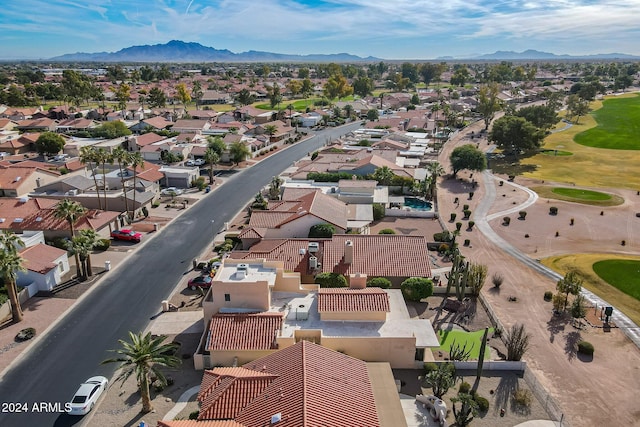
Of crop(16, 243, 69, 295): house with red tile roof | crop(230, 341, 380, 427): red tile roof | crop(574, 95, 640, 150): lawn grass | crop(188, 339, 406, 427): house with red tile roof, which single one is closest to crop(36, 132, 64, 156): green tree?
crop(16, 243, 69, 295): house with red tile roof

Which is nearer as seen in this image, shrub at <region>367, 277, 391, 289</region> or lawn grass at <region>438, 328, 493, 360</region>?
lawn grass at <region>438, 328, 493, 360</region>

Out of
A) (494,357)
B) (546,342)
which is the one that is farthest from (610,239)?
(494,357)

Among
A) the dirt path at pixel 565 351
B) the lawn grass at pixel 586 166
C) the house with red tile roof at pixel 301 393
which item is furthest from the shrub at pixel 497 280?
the lawn grass at pixel 586 166

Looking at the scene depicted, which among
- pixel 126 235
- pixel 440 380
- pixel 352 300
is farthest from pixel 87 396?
pixel 126 235

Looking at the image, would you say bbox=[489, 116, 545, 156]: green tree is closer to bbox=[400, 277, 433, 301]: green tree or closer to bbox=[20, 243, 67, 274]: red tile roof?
bbox=[400, 277, 433, 301]: green tree

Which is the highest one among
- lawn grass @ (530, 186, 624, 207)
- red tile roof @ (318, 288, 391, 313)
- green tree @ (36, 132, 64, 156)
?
green tree @ (36, 132, 64, 156)

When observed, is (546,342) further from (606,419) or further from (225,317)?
(225,317)
